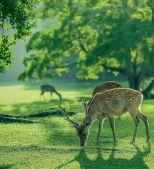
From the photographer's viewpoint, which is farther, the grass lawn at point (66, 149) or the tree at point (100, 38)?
the tree at point (100, 38)

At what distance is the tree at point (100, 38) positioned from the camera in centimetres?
3005

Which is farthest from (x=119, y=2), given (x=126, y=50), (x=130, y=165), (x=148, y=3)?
(x=130, y=165)

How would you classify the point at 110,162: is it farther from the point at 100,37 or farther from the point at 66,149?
the point at 100,37

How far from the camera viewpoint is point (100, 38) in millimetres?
30562

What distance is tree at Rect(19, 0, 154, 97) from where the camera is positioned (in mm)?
30047

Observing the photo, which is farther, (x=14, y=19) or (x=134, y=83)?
(x=134, y=83)

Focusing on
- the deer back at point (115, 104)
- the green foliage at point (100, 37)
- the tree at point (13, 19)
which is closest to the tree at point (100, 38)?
the green foliage at point (100, 37)

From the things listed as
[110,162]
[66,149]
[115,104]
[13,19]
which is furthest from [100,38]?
[110,162]

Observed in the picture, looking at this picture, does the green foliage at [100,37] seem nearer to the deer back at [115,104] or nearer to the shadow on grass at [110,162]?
the deer back at [115,104]

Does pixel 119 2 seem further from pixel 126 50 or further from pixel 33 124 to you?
pixel 33 124

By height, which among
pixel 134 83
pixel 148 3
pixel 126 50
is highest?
pixel 148 3

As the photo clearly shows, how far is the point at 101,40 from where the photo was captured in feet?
100

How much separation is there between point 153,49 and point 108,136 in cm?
1806

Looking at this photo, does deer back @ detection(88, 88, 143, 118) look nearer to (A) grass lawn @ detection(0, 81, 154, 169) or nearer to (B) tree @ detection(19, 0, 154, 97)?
(A) grass lawn @ detection(0, 81, 154, 169)
